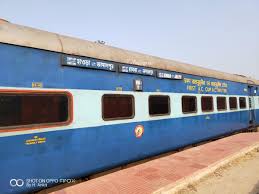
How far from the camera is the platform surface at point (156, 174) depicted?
4.83m

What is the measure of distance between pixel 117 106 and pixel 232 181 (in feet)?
11.1

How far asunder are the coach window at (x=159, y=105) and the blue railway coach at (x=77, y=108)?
0.03 m

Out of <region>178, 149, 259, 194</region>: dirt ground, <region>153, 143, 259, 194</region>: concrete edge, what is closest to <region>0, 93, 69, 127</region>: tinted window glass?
<region>153, 143, 259, 194</region>: concrete edge

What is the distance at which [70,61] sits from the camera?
189 inches

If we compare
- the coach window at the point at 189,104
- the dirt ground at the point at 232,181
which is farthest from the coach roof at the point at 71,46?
the dirt ground at the point at 232,181

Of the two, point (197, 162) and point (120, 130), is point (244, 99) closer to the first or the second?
point (197, 162)

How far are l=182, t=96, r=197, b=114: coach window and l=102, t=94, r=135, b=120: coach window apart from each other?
261cm

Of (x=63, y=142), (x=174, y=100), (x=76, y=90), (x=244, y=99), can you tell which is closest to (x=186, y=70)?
(x=174, y=100)

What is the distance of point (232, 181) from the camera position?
5.95 meters

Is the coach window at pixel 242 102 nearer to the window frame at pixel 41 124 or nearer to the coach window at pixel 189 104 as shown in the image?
the coach window at pixel 189 104

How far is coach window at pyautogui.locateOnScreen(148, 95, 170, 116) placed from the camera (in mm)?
6656

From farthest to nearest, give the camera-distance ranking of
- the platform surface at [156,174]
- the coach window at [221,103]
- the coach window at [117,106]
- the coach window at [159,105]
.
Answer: the coach window at [221,103]
the coach window at [159,105]
the coach window at [117,106]
the platform surface at [156,174]
